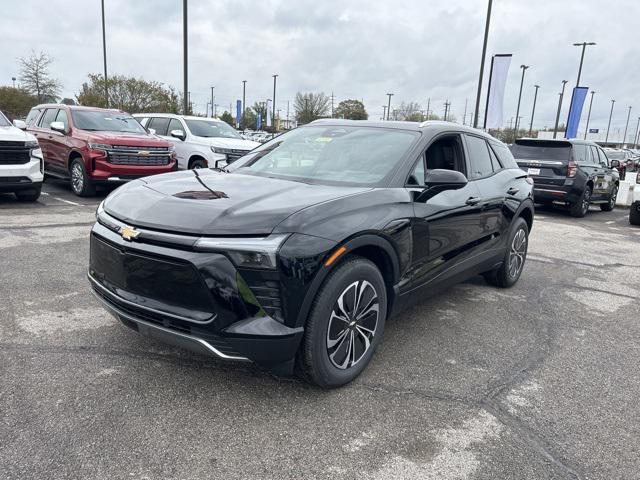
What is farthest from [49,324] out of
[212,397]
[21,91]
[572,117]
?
[21,91]

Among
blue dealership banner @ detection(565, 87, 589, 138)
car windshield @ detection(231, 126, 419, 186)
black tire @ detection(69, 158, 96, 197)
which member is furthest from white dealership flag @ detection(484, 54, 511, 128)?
car windshield @ detection(231, 126, 419, 186)

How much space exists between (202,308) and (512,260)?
390cm

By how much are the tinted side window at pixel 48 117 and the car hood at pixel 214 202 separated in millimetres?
9286

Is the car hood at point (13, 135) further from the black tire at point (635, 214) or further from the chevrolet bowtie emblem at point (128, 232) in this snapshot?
the black tire at point (635, 214)

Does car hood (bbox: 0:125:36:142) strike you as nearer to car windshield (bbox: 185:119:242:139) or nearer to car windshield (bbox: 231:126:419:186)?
car windshield (bbox: 185:119:242:139)

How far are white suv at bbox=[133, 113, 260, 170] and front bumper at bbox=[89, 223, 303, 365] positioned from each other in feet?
28.8

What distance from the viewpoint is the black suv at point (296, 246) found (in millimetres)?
2625

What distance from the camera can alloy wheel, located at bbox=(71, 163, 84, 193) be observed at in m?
10.3

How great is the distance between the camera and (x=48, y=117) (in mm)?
11492

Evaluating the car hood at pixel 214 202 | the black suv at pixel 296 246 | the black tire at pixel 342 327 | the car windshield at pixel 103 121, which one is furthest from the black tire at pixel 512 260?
the car windshield at pixel 103 121

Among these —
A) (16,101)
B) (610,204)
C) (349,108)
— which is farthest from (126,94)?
(349,108)

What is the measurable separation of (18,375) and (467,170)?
364 centimetres

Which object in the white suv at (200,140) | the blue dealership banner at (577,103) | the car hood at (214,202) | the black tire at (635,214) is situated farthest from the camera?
the blue dealership banner at (577,103)

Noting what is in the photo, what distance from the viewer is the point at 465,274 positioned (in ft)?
14.8
